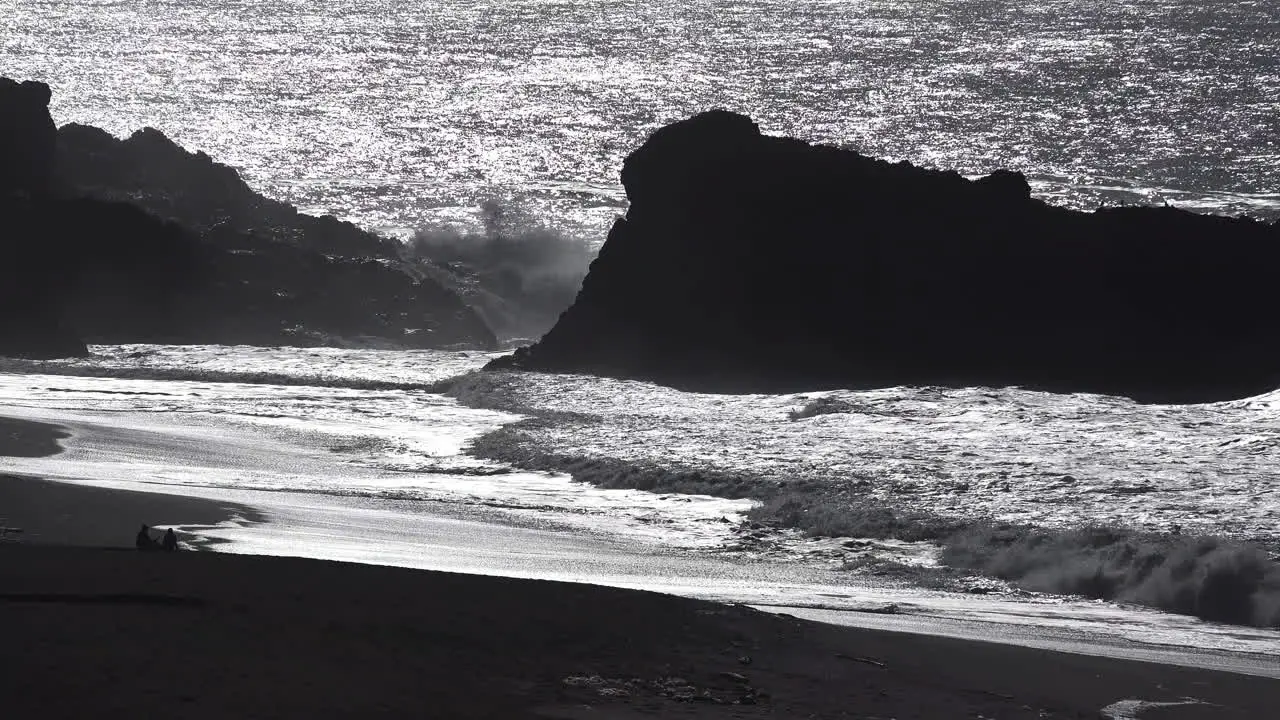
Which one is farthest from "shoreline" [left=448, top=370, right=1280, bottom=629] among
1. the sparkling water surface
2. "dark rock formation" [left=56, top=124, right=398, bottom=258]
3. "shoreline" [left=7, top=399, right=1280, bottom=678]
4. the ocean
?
the sparkling water surface

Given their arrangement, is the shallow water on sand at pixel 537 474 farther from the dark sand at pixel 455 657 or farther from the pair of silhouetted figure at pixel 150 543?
the pair of silhouetted figure at pixel 150 543

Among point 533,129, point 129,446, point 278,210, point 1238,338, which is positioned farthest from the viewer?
point 533,129

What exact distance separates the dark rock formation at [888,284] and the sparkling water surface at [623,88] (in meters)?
20.4

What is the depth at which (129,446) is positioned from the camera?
70.3ft

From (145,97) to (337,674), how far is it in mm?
88251

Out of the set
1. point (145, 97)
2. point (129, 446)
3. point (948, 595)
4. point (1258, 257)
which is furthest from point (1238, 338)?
point (145, 97)

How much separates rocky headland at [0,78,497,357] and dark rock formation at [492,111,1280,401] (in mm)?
8173

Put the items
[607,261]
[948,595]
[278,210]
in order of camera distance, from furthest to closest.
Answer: [278,210] < [607,261] < [948,595]

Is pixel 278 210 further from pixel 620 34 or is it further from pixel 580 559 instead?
pixel 620 34

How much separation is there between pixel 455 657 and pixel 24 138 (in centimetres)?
3084

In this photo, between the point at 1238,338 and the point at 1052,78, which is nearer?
A: the point at 1238,338

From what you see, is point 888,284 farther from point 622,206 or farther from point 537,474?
point 622,206

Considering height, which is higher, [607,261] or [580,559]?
[607,261]

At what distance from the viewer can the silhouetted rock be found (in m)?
36.3
